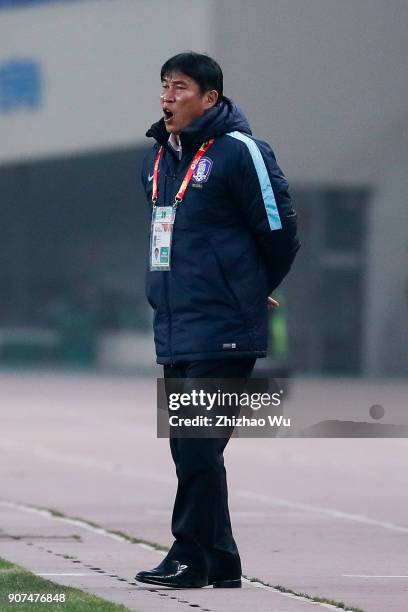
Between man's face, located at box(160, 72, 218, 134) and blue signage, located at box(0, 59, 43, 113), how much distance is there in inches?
1208

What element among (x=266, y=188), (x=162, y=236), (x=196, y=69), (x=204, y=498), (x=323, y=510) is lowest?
(x=323, y=510)

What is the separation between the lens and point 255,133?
33344 mm

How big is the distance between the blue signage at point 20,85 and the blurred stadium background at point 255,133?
4cm

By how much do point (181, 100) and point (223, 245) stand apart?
22.9 inches

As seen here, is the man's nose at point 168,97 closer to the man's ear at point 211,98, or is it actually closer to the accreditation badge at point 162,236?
the man's ear at point 211,98

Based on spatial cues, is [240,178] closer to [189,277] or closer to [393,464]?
[189,277]

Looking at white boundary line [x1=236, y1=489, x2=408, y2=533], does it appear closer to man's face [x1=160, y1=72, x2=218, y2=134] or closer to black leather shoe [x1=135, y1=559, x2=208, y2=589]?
black leather shoe [x1=135, y1=559, x2=208, y2=589]

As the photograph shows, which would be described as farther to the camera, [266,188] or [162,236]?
[162,236]

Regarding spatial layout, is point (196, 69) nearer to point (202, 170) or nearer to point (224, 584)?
point (202, 170)

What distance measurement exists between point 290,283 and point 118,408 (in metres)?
11.6

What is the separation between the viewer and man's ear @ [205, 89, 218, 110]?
6.91 m

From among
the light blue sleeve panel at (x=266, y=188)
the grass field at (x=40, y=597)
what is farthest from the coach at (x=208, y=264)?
the grass field at (x=40, y=597)

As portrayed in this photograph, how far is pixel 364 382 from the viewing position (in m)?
33.4

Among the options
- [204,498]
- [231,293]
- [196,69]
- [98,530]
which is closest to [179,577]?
[204,498]
